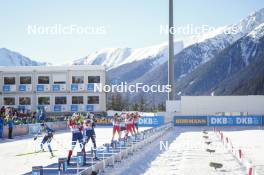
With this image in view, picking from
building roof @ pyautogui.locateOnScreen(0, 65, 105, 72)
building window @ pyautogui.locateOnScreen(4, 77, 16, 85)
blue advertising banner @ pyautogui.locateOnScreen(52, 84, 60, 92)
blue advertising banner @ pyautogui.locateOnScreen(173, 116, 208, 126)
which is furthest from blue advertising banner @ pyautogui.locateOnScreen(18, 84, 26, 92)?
blue advertising banner @ pyautogui.locateOnScreen(173, 116, 208, 126)

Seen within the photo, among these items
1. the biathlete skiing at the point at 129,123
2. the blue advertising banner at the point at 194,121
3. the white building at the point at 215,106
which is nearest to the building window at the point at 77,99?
the white building at the point at 215,106

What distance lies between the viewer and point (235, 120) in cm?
5388

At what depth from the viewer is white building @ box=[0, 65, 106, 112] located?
60562 mm

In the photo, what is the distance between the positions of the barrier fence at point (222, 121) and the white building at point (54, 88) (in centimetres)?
1275

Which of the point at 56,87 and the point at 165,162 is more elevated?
the point at 56,87

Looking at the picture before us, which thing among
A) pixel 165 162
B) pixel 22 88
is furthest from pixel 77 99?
pixel 165 162

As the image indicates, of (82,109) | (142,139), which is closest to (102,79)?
(82,109)

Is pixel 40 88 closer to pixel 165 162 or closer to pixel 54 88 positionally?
pixel 54 88

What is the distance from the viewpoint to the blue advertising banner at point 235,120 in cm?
5375

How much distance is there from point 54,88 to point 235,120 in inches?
929

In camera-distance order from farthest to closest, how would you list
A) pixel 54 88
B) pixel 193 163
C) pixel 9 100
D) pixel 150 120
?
pixel 9 100 → pixel 54 88 → pixel 150 120 → pixel 193 163

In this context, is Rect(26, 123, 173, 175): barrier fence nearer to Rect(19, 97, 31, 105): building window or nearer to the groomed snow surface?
the groomed snow surface

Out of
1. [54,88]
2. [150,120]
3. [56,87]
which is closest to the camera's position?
[150,120]

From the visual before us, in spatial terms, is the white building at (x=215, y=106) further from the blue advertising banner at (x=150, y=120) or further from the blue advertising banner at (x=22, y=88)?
the blue advertising banner at (x=22, y=88)
